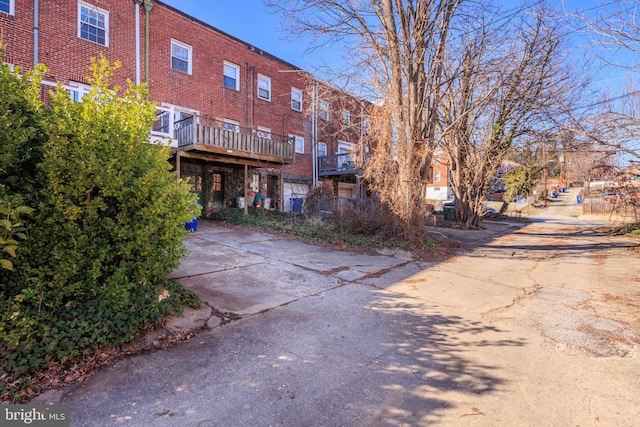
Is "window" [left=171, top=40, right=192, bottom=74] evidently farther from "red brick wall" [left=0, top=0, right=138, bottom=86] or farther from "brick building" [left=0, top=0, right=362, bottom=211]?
"red brick wall" [left=0, top=0, right=138, bottom=86]

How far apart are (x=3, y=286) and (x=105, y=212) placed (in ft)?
3.20

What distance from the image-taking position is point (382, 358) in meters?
2.96

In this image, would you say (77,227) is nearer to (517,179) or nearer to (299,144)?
(299,144)

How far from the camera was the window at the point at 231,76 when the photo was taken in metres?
16.1

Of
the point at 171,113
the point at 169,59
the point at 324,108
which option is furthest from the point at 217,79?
the point at 324,108

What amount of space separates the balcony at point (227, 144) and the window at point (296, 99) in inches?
246

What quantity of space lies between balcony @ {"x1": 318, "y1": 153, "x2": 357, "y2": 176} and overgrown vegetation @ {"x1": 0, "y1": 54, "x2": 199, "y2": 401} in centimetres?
1639

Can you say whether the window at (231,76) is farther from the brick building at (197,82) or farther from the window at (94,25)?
the window at (94,25)

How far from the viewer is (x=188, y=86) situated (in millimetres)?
14336

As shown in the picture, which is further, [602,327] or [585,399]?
[602,327]

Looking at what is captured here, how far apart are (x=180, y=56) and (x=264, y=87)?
15.9 ft

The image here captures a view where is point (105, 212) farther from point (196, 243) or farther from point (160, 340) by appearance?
point (196, 243)

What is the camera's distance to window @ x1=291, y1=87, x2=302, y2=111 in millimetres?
19469

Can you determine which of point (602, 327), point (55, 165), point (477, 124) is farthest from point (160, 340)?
point (477, 124)
